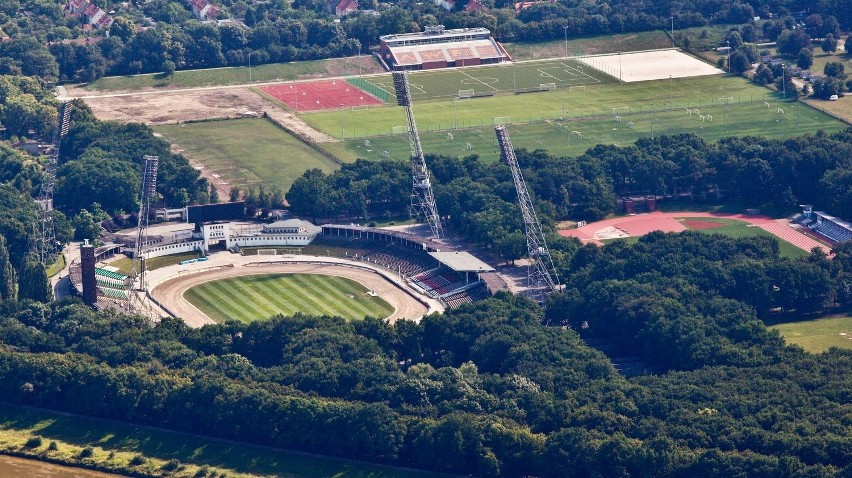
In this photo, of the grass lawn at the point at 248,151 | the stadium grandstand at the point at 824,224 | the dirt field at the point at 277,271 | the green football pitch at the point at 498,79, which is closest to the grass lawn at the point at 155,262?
the dirt field at the point at 277,271

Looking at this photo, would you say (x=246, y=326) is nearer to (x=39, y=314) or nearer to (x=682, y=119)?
(x=39, y=314)

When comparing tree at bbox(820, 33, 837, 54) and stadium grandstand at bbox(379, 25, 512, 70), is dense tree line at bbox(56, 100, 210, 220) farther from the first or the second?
tree at bbox(820, 33, 837, 54)

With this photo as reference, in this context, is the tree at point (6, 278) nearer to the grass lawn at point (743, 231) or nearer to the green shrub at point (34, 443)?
the green shrub at point (34, 443)

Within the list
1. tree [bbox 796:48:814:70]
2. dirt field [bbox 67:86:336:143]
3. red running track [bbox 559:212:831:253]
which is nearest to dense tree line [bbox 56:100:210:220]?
dirt field [bbox 67:86:336:143]

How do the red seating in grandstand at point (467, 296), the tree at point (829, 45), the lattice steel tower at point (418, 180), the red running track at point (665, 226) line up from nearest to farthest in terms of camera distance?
the red seating in grandstand at point (467, 296) → the red running track at point (665, 226) → the lattice steel tower at point (418, 180) → the tree at point (829, 45)

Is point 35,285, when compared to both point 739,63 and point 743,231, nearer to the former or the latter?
point 743,231

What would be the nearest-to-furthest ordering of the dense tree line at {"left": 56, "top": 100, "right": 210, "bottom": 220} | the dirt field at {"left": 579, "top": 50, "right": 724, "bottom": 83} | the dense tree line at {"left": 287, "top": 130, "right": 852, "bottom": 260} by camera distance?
1. the dense tree line at {"left": 287, "top": 130, "right": 852, "bottom": 260}
2. the dense tree line at {"left": 56, "top": 100, "right": 210, "bottom": 220}
3. the dirt field at {"left": 579, "top": 50, "right": 724, "bottom": 83}

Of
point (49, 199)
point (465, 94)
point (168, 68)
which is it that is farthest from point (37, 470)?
point (168, 68)
